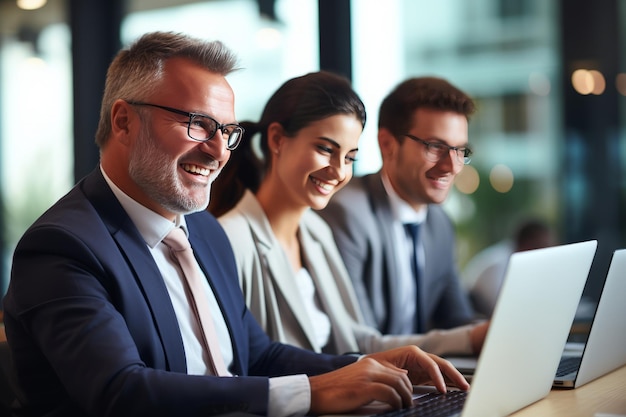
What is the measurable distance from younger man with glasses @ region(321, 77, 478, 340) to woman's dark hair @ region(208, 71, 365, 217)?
0.28 meters

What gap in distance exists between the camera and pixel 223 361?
1.82 m

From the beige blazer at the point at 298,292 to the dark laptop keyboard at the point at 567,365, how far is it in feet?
1.17

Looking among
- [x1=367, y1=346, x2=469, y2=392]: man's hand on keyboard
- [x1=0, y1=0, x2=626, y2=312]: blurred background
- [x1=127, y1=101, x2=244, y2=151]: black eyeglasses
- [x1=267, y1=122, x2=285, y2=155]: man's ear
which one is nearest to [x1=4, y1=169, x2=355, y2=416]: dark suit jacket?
[x1=127, y1=101, x2=244, y2=151]: black eyeglasses

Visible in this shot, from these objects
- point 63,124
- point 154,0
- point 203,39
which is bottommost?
point 63,124

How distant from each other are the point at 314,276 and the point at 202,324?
74 cm

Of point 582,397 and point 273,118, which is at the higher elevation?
point 273,118

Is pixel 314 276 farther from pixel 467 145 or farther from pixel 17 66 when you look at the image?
pixel 17 66

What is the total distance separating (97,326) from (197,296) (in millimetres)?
393

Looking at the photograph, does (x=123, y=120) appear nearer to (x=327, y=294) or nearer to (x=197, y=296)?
(x=197, y=296)

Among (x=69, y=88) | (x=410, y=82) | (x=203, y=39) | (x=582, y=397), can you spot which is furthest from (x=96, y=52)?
(x=582, y=397)

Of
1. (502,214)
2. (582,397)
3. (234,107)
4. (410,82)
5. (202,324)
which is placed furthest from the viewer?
(502,214)

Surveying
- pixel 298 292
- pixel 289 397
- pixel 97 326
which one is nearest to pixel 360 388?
pixel 289 397

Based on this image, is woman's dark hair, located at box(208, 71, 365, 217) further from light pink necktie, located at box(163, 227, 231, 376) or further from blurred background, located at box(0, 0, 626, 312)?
blurred background, located at box(0, 0, 626, 312)

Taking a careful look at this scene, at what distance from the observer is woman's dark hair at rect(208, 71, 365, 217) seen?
2.26 metres
